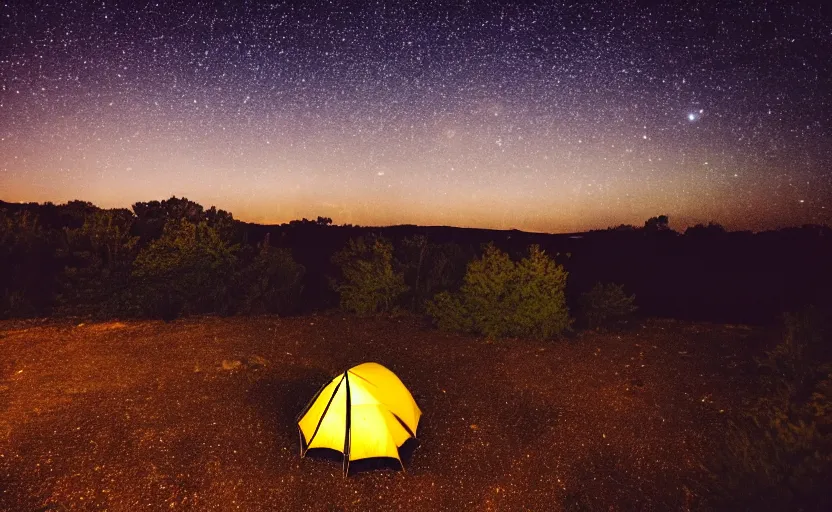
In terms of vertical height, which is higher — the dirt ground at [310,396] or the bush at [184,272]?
the bush at [184,272]

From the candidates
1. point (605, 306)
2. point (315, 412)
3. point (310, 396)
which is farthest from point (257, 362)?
point (605, 306)

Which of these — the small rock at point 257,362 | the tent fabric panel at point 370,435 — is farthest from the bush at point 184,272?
the tent fabric panel at point 370,435

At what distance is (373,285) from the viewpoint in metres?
12.3

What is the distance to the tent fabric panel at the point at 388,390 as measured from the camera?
218 inches

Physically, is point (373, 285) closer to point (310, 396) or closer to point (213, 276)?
point (213, 276)

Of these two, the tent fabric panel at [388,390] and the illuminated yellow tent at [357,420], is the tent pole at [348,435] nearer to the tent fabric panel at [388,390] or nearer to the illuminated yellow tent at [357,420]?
the illuminated yellow tent at [357,420]

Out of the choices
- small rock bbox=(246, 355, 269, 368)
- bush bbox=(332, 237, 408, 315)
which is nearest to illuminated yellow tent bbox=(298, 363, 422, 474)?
small rock bbox=(246, 355, 269, 368)

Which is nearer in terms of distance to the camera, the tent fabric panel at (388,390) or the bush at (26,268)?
the tent fabric panel at (388,390)

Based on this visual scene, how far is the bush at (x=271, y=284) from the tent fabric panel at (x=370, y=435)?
25.0 ft

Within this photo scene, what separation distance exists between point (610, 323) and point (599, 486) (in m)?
7.70

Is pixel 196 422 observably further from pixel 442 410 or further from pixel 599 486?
pixel 599 486

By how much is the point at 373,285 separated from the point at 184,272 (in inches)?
198

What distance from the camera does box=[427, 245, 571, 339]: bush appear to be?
34.1 ft

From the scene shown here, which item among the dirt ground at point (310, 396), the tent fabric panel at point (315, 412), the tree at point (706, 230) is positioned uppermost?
the tree at point (706, 230)
